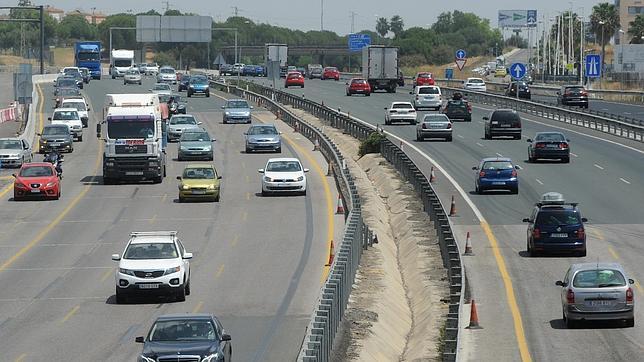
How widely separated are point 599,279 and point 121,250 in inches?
659

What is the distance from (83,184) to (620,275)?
34.6 meters

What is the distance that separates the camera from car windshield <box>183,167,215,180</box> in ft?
164

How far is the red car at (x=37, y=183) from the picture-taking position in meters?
50.8

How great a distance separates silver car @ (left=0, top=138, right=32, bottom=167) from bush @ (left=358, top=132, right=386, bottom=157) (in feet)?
52.0

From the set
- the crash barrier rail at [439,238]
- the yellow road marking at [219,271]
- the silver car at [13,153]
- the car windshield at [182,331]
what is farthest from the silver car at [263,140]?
the car windshield at [182,331]

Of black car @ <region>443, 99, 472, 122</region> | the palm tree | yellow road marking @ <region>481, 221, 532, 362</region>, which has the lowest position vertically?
yellow road marking @ <region>481, 221, 532, 362</region>

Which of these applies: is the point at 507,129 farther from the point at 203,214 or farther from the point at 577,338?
the point at 577,338

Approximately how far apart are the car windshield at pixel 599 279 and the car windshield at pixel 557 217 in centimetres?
953

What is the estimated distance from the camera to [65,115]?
255ft

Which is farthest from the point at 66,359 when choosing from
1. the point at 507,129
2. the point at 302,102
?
the point at 302,102

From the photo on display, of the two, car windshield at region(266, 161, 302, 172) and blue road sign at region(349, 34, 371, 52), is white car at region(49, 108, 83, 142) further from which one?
blue road sign at region(349, 34, 371, 52)

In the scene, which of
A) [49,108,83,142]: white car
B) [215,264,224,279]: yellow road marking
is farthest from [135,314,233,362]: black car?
[49,108,83,142]: white car

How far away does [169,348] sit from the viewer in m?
20.5

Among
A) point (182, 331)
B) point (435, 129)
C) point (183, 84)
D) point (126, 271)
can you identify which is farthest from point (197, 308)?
point (183, 84)
